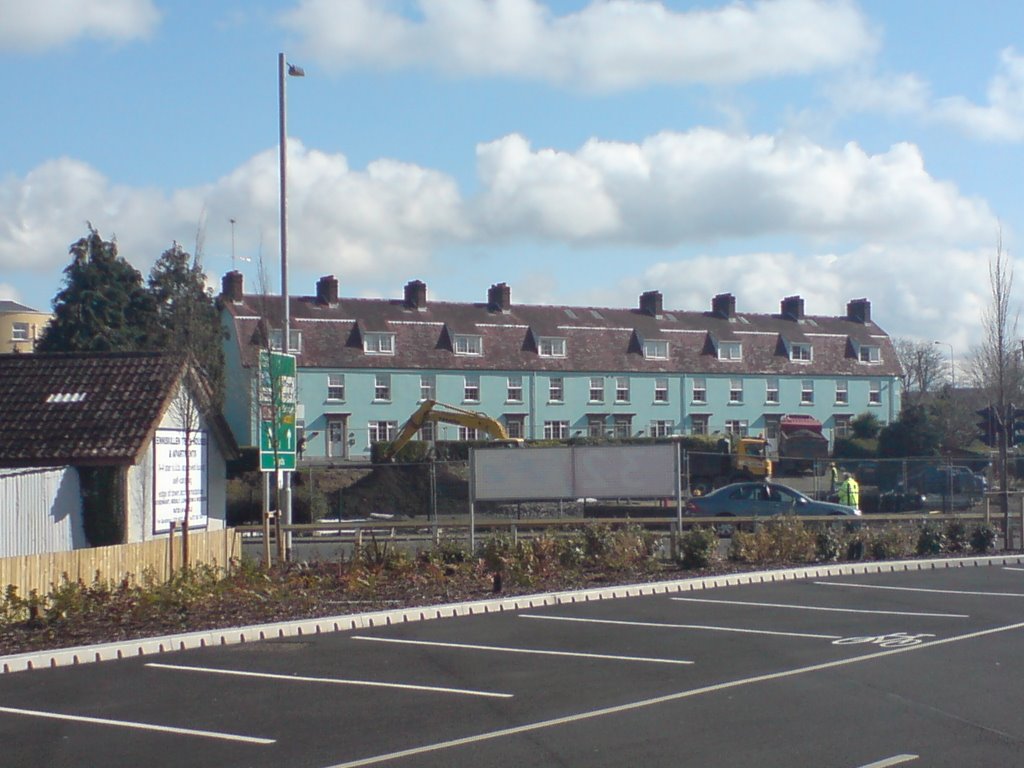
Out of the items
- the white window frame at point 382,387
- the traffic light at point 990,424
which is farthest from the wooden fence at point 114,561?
the white window frame at point 382,387

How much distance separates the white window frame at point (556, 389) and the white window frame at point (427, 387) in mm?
6647

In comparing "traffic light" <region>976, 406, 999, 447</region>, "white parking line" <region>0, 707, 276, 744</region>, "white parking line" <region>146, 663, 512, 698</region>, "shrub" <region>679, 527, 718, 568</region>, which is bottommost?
"white parking line" <region>146, 663, 512, 698</region>

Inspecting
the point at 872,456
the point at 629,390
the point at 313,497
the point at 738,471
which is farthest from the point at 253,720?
the point at 629,390

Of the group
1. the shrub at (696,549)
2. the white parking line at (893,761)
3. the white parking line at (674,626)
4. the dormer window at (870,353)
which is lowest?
the white parking line at (674,626)

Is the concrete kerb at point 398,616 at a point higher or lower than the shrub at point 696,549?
lower

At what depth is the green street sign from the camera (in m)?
20.1

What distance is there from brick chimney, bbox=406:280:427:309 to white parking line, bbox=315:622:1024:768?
56303mm

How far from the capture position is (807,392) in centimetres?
7344

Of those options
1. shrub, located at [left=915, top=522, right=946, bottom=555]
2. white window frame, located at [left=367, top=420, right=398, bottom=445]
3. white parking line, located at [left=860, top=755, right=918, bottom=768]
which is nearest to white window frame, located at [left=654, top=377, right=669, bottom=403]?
white window frame, located at [left=367, top=420, right=398, bottom=445]

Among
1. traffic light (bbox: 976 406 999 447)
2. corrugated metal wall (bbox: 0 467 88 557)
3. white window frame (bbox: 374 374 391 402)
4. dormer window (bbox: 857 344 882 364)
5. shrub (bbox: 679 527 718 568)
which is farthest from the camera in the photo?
dormer window (bbox: 857 344 882 364)

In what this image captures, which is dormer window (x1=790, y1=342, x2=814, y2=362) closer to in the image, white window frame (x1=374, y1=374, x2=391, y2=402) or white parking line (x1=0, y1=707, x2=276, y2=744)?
white window frame (x1=374, y1=374, x2=391, y2=402)

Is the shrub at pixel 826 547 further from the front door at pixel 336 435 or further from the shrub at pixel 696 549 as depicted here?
the front door at pixel 336 435

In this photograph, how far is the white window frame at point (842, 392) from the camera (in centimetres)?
7419

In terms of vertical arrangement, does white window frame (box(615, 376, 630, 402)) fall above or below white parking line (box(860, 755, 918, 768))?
above
